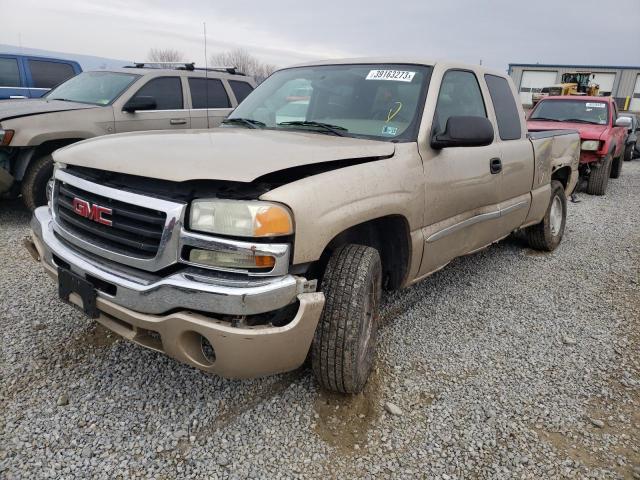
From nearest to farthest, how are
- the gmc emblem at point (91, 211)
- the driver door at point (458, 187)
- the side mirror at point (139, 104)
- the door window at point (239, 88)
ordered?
the gmc emblem at point (91, 211) → the driver door at point (458, 187) → the side mirror at point (139, 104) → the door window at point (239, 88)

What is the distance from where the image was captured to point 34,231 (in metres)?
2.70

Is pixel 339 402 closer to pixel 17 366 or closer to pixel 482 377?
pixel 482 377

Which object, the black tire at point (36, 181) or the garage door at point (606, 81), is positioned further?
the garage door at point (606, 81)

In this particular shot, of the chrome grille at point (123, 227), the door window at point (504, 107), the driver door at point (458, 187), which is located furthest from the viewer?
the door window at point (504, 107)

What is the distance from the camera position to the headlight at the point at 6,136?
4.87 m

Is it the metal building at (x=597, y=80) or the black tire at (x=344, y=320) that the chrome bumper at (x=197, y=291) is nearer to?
the black tire at (x=344, y=320)

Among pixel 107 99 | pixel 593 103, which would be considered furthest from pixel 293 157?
pixel 593 103

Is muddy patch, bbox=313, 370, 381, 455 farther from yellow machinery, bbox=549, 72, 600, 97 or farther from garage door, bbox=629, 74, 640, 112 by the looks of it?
garage door, bbox=629, 74, 640, 112

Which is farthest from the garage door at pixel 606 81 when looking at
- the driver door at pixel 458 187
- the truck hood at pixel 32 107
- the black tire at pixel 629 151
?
the truck hood at pixel 32 107

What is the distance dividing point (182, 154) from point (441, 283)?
2747 mm

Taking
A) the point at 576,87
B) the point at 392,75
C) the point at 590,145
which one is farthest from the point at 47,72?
the point at 576,87

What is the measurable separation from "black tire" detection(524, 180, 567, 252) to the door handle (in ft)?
5.38

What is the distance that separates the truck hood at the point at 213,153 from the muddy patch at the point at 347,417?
1257 mm

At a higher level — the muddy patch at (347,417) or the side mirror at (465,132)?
the side mirror at (465,132)
